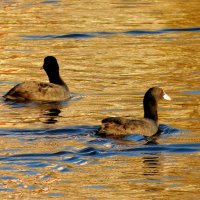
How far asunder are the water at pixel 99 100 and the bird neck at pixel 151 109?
33 centimetres

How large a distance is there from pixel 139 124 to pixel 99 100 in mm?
3912

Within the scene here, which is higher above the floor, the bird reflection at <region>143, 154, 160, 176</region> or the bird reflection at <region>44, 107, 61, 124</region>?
Answer: the bird reflection at <region>143, 154, 160, 176</region>

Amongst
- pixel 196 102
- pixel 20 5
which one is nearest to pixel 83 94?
pixel 196 102

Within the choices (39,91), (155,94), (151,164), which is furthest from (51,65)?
(151,164)

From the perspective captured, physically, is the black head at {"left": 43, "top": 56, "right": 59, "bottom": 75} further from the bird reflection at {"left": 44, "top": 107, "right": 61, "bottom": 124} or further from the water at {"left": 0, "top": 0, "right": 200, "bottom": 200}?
the bird reflection at {"left": 44, "top": 107, "right": 61, "bottom": 124}

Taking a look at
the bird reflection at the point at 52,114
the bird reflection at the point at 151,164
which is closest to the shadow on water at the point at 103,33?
the bird reflection at the point at 52,114

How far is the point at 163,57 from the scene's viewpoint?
1080 inches

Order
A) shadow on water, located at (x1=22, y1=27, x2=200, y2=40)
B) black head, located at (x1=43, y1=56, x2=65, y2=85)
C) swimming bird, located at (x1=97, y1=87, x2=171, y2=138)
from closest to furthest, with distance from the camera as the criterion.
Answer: swimming bird, located at (x1=97, y1=87, x2=171, y2=138) < black head, located at (x1=43, y1=56, x2=65, y2=85) < shadow on water, located at (x1=22, y1=27, x2=200, y2=40)

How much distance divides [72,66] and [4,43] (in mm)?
4416

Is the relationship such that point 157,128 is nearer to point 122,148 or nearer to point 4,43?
point 122,148

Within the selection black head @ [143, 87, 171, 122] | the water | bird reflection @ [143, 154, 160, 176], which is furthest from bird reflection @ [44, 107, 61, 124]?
bird reflection @ [143, 154, 160, 176]

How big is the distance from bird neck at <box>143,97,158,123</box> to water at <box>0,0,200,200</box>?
334 mm

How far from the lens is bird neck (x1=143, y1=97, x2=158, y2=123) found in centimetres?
1867

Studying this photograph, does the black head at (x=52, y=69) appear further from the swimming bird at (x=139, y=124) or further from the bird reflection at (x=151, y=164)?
the bird reflection at (x=151, y=164)
